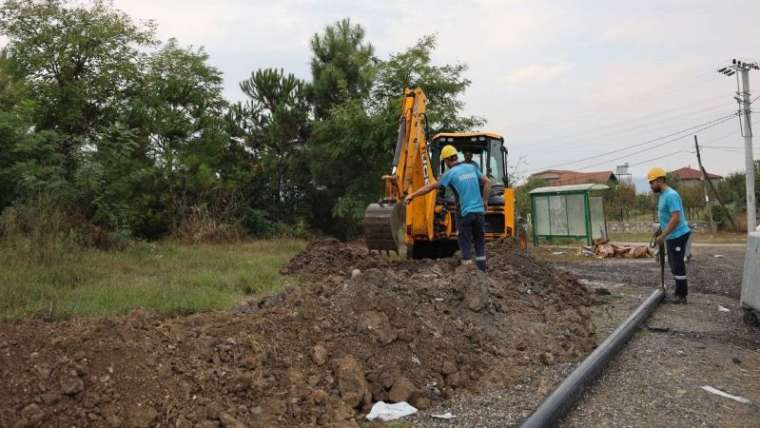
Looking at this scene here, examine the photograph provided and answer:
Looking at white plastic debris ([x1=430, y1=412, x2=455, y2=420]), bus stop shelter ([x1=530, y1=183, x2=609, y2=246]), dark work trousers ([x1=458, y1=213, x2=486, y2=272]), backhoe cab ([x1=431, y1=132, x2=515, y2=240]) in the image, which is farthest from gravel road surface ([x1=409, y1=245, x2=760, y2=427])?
bus stop shelter ([x1=530, y1=183, x2=609, y2=246])

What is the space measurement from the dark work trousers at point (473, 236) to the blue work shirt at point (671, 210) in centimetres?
250

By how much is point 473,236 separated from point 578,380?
13.6ft

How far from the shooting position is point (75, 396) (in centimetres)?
374

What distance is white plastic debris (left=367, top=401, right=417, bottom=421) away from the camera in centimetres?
425

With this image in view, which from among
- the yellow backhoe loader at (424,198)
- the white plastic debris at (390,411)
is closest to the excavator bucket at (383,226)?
the yellow backhoe loader at (424,198)

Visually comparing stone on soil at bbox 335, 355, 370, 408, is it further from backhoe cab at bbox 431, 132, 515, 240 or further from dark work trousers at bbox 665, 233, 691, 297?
backhoe cab at bbox 431, 132, 515, 240

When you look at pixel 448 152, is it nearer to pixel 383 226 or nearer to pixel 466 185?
pixel 466 185

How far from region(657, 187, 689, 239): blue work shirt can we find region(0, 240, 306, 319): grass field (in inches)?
209

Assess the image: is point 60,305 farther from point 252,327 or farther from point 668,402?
point 668,402

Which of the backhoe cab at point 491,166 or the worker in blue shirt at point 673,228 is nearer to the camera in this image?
Result: the worker in blue shirt at point 673,228

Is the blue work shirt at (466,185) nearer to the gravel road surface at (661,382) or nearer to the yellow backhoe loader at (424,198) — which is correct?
the yellow backhoe loader at (424,198)

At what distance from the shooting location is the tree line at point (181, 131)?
1224 centimetres

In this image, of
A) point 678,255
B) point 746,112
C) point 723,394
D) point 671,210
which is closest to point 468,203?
point 671,210

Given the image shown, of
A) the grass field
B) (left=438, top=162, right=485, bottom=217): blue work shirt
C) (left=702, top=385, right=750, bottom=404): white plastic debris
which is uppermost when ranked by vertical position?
(left=438, top=162, right=485, bottom=217): blue work shirt
